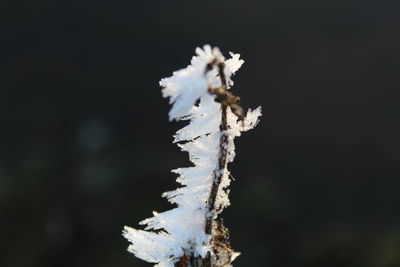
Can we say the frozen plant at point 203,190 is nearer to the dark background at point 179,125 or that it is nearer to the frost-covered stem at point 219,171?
the frost-covered stem at point 219,171

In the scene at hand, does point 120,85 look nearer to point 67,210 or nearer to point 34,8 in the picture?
point 34,8

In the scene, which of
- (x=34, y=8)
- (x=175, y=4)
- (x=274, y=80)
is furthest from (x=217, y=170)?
(x=34, y=8)

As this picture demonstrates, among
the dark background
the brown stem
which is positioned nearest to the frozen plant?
the brown stem

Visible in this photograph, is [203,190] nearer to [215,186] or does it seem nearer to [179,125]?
[215,186]

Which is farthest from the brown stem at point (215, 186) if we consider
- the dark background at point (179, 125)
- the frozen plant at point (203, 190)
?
the dark background at point (179, 125)

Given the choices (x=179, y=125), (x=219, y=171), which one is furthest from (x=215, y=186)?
(x=179, y=125)

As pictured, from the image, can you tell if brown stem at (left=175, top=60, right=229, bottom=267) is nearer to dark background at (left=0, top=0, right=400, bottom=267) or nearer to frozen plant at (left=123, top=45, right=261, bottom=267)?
frozen plant at (left=123, top=45, right=261, bottom=267)
